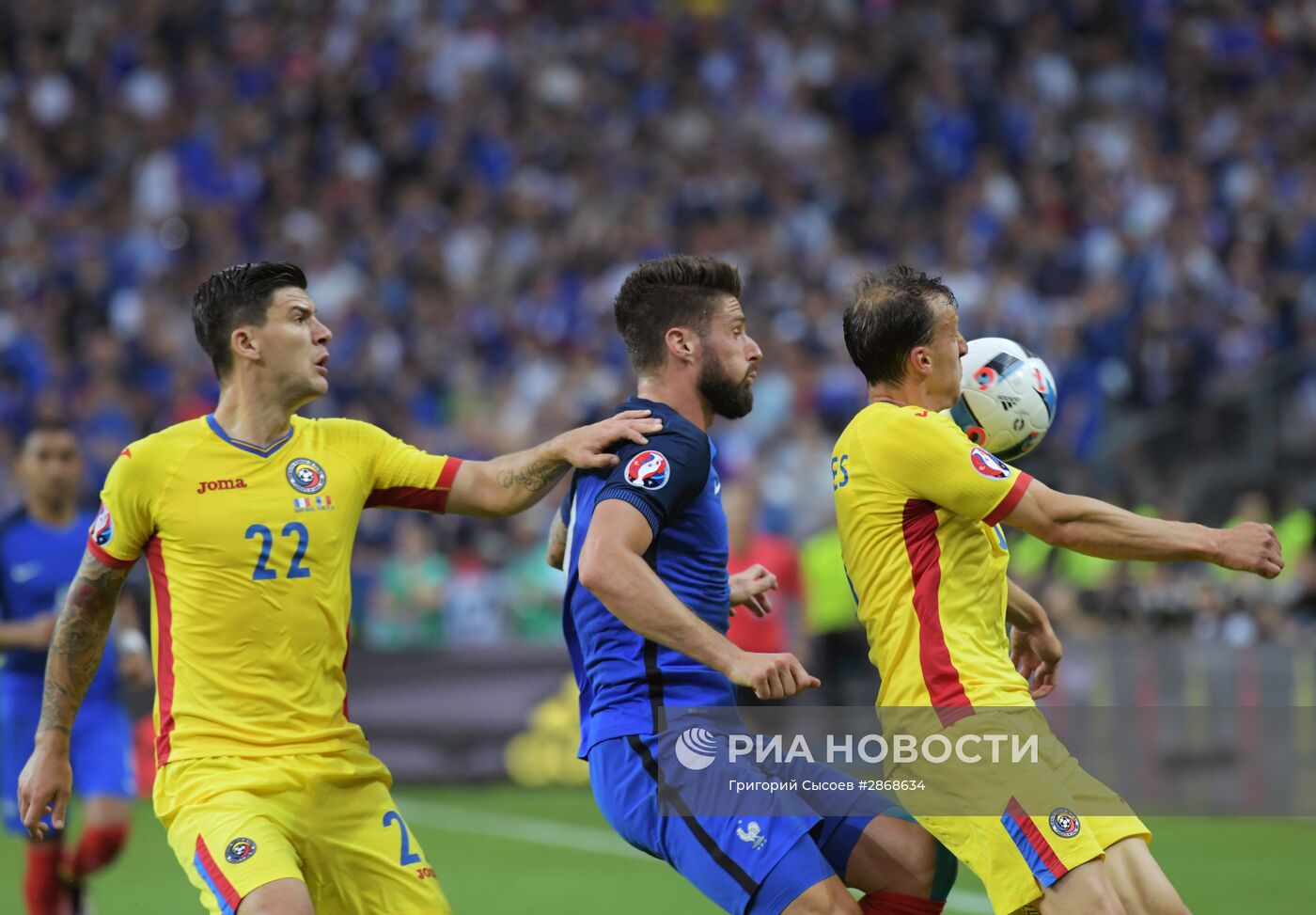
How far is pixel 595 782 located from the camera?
509cm

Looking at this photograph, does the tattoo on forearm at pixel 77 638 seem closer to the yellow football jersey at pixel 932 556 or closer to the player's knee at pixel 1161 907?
the yellow football jersey at pixel 932 556

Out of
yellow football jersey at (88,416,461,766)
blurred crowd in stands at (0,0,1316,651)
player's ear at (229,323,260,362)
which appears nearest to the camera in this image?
yellow football jersey at (88,416,461,766)

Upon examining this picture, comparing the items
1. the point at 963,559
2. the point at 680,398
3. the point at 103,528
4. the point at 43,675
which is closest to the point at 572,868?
the point at 43,675

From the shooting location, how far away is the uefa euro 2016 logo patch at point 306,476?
5.48 metres

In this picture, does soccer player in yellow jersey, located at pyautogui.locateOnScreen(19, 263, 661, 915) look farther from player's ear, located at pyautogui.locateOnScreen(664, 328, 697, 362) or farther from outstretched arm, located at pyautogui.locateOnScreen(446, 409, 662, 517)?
player's ear, located at pyautogui.locateOnScreen(664, 328, 697, 362)

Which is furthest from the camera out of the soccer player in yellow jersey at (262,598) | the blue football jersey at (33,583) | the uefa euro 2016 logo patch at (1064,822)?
the blue football jersey at (33,583)

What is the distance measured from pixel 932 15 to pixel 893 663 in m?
19.0

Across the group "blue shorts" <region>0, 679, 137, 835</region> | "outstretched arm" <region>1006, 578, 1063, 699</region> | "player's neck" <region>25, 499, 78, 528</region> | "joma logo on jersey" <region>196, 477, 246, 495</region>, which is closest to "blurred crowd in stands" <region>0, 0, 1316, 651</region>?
"player's neck" <region>25, 499, 78, 528</region>

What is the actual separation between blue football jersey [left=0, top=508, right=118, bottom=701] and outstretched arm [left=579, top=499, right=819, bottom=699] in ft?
14.4

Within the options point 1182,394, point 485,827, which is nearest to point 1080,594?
point 1182,394

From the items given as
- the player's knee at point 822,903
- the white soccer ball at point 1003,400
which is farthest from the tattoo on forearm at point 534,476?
the player's knee at point 822,903

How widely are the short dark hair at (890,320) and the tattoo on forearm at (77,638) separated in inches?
94.2

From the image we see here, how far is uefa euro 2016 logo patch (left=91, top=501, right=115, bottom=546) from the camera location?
5398 millimetres

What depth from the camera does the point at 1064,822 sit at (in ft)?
15.6
